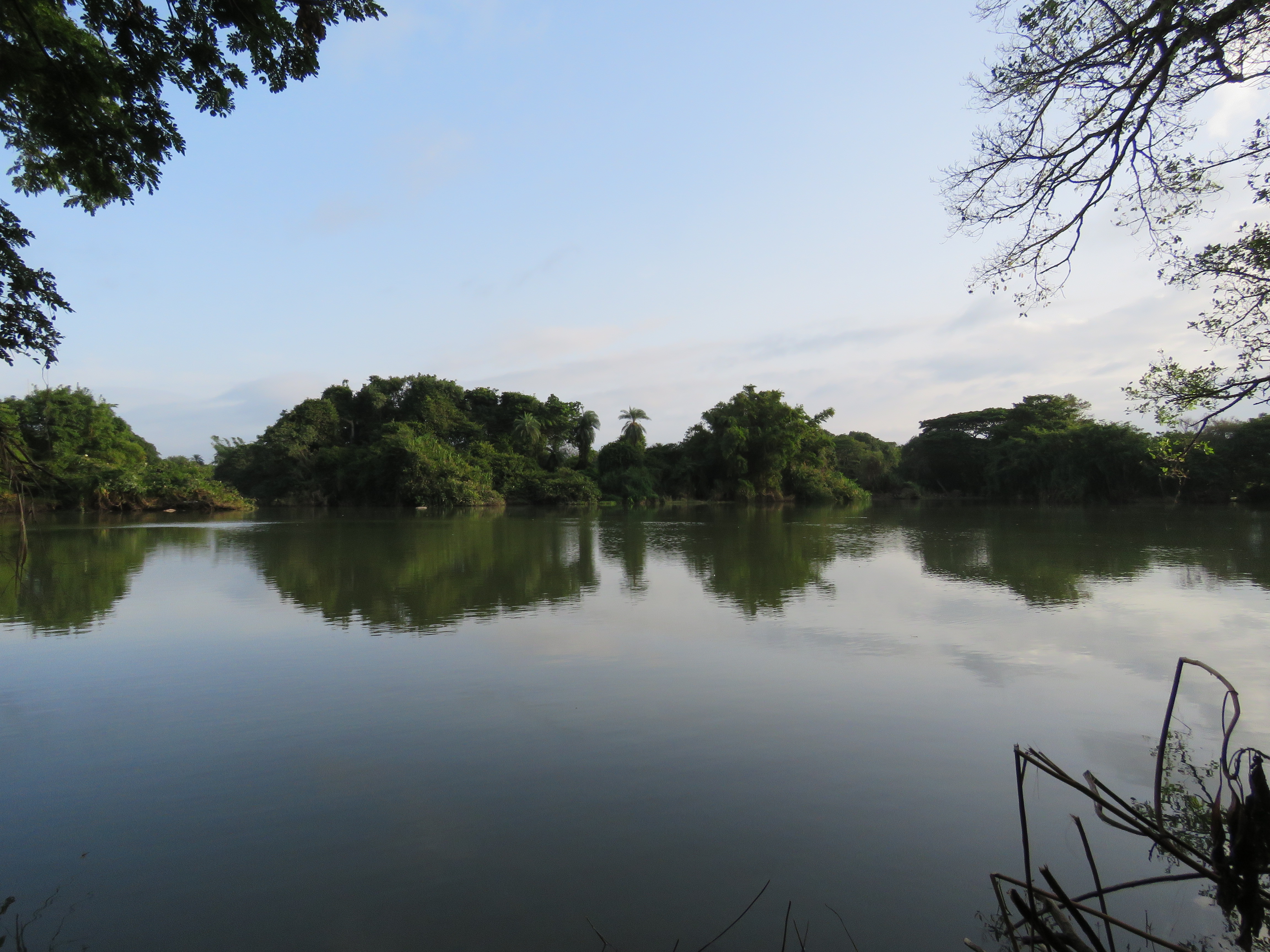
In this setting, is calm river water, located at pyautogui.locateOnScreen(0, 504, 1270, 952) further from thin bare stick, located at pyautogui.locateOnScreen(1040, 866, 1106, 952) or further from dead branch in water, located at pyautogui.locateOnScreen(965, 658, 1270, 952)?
thin bare stick, located at pyautogui.locateOnScreen(1040, 866, 1106, 952)

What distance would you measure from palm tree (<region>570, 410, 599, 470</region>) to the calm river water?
112ft

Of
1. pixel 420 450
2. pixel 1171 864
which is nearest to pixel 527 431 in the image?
pixel 420 450

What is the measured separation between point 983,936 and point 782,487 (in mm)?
44575

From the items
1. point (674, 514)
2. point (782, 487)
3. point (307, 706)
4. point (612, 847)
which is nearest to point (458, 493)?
point (674, 514)

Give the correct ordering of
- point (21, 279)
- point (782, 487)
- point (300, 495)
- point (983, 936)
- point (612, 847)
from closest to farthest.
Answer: point (983, 936) < point (612, 847) < point (21, 279) < point (300, 495) < point (782, 487)

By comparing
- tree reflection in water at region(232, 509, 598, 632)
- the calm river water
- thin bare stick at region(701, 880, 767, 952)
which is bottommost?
thin bare stick at region(701, 880, 767, 952)

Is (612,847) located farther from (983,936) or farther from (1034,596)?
(1034,596)

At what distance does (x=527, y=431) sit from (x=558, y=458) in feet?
9.73

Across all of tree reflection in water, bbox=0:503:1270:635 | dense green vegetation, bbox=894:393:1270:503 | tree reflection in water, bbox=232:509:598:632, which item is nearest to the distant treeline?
dense green vegetation, bbox=894:393:1270:503

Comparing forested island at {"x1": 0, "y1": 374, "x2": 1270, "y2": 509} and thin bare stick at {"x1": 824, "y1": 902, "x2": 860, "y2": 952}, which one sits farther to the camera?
forested island at {"x1": 0, "y1": 374, "x2": 1270, "y2": 509}

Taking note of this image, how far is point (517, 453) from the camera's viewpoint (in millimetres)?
43938

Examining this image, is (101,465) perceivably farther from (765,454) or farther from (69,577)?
(765,454)

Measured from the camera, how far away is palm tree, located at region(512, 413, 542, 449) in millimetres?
43438

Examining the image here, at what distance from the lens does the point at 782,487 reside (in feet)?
153
